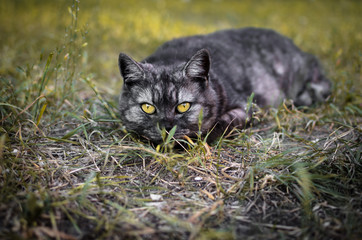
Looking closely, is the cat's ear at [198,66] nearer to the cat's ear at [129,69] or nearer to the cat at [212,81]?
the cat at [212,81]

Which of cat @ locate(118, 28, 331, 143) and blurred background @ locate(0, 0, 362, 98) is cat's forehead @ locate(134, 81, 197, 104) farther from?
blurred background @ locate(0, 0, 362, 98)

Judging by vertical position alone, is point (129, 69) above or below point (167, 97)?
above

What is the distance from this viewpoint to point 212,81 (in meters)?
2.69

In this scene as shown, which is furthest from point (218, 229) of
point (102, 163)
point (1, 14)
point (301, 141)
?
point (1, 14)

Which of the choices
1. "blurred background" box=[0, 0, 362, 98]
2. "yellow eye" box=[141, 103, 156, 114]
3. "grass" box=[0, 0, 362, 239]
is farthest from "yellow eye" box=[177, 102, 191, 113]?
"blurred background" box=[0, 0, 362, 98]

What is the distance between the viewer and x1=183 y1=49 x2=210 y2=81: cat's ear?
7.39 feet

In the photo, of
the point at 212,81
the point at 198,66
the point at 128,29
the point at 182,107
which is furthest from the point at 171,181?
the point at 128,29

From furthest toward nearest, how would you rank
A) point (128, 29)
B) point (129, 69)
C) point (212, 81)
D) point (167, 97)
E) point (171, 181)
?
point (128, 29)
point (212, 81)
point (129, 69)
point (167, 97)
point (171, 181)

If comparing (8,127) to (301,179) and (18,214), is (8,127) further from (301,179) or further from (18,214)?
(301,179)

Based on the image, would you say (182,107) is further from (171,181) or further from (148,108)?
(171,181)

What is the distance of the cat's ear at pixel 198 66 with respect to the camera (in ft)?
7.39

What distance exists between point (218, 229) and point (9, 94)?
2419 millimetres

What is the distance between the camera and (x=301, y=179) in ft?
5.89

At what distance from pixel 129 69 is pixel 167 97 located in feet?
1.45
